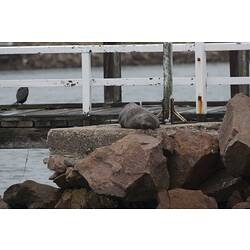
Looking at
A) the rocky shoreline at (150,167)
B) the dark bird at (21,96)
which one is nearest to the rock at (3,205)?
the rocky shoreline at (150,167)

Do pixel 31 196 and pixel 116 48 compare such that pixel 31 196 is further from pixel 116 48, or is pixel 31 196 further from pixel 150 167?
pixel 116 48

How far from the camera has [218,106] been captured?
492 inches

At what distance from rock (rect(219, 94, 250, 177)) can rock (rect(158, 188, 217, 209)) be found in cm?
47

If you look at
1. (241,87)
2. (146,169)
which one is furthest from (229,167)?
(241,87)

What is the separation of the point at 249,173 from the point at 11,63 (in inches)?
2362

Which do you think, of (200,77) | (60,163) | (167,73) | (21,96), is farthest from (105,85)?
(60,163)

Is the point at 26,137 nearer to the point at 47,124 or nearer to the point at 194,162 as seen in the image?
the point at 47,124

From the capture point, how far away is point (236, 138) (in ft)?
28.8

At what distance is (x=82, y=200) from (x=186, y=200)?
1.21 meters

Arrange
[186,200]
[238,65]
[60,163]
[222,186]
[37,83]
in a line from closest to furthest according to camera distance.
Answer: [186,200] < [222,186] < [60,163] < [37,83] < [238,65]

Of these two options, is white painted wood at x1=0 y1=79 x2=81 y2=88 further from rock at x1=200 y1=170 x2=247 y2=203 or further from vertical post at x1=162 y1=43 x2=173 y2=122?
rock at x1=200 y1=170 x2=247 y2=203

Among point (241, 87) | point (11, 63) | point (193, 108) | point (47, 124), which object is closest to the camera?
point (47, 124)

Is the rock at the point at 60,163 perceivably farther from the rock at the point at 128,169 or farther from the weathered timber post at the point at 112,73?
the weathered timber post at the point at 112,73

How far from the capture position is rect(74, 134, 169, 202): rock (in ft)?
28.6
